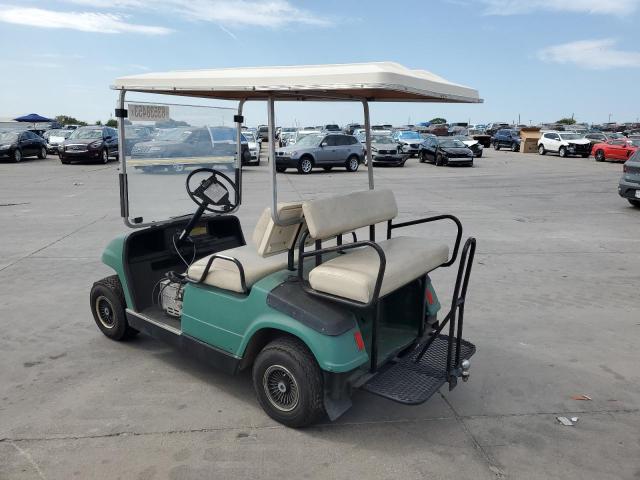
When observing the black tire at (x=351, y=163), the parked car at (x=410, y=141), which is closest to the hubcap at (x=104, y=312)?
the black tire at (x=351, y=163)

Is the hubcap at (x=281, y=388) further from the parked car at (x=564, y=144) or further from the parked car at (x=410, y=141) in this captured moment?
the parked car at (x=564, y=144)

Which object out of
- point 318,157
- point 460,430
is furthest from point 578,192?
point 460,430

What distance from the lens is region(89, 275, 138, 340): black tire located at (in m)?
4.19

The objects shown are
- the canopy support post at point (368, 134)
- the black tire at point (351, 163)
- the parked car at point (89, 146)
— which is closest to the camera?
the canopy support post at point (368, 134)

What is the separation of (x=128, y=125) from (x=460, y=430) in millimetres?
2993

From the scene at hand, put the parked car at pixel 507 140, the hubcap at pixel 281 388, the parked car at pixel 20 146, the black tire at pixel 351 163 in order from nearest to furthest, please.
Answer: the hubcap at pixel 281 388 → the black tire at pixel 351 163 → the parked car at pixel 20 146 → the parked car at pixel 507 140

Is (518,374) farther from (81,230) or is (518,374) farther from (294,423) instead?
(81,230)

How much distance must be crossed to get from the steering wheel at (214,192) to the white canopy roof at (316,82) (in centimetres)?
83

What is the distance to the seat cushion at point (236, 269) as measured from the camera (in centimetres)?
322

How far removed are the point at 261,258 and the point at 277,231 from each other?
0.25 meters

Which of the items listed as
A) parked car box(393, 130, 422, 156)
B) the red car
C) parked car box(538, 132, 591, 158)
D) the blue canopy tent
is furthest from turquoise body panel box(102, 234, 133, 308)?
the blue canopy tent

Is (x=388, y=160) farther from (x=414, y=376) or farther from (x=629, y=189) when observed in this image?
(x=414, y=376)

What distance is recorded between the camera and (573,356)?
13.6 feet

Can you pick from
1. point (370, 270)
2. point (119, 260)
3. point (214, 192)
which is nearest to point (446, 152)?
point (214, 192)
